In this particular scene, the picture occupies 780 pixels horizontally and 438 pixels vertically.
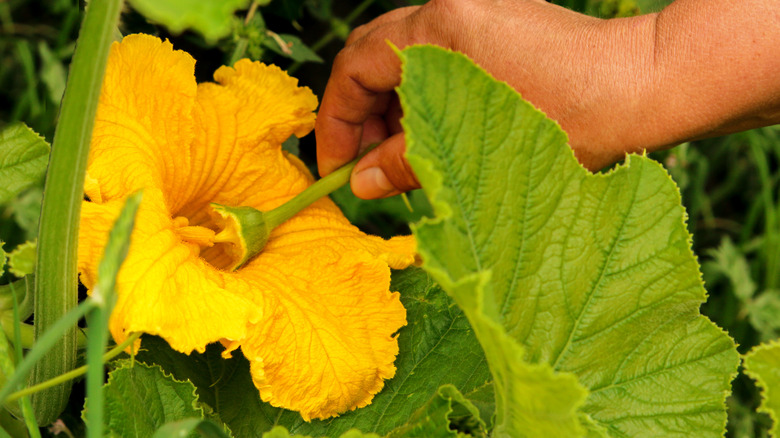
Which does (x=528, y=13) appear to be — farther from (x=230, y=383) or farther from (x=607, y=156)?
(x=230, y=383)

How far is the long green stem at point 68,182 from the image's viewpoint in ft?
2.37

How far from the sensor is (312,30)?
6.68ft

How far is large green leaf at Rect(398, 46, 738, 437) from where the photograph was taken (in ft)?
2.67

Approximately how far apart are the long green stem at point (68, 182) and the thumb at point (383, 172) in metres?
0.59

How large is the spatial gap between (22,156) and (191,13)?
740 mm

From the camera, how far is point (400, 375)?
1173 millimetres

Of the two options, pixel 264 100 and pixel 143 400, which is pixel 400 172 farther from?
pixel 143 400

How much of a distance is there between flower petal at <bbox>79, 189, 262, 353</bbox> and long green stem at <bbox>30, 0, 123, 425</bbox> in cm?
7

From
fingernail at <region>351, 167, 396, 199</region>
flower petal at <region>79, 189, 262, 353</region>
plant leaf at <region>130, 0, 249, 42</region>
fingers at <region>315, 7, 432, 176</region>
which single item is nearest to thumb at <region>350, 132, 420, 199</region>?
fingernail at <region>351, 167, 396, 199</region>

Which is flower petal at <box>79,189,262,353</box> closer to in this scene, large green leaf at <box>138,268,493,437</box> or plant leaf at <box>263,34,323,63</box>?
large green leaf at <box>138,268,493,437</box>

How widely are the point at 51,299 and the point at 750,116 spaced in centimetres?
118

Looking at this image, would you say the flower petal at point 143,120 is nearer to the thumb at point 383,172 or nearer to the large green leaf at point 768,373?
the thumb at point 383,172

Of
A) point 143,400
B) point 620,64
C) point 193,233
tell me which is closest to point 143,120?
point 193,233

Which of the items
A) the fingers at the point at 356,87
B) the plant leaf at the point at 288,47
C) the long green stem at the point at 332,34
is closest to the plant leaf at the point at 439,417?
the fingers at the point at 356,87
